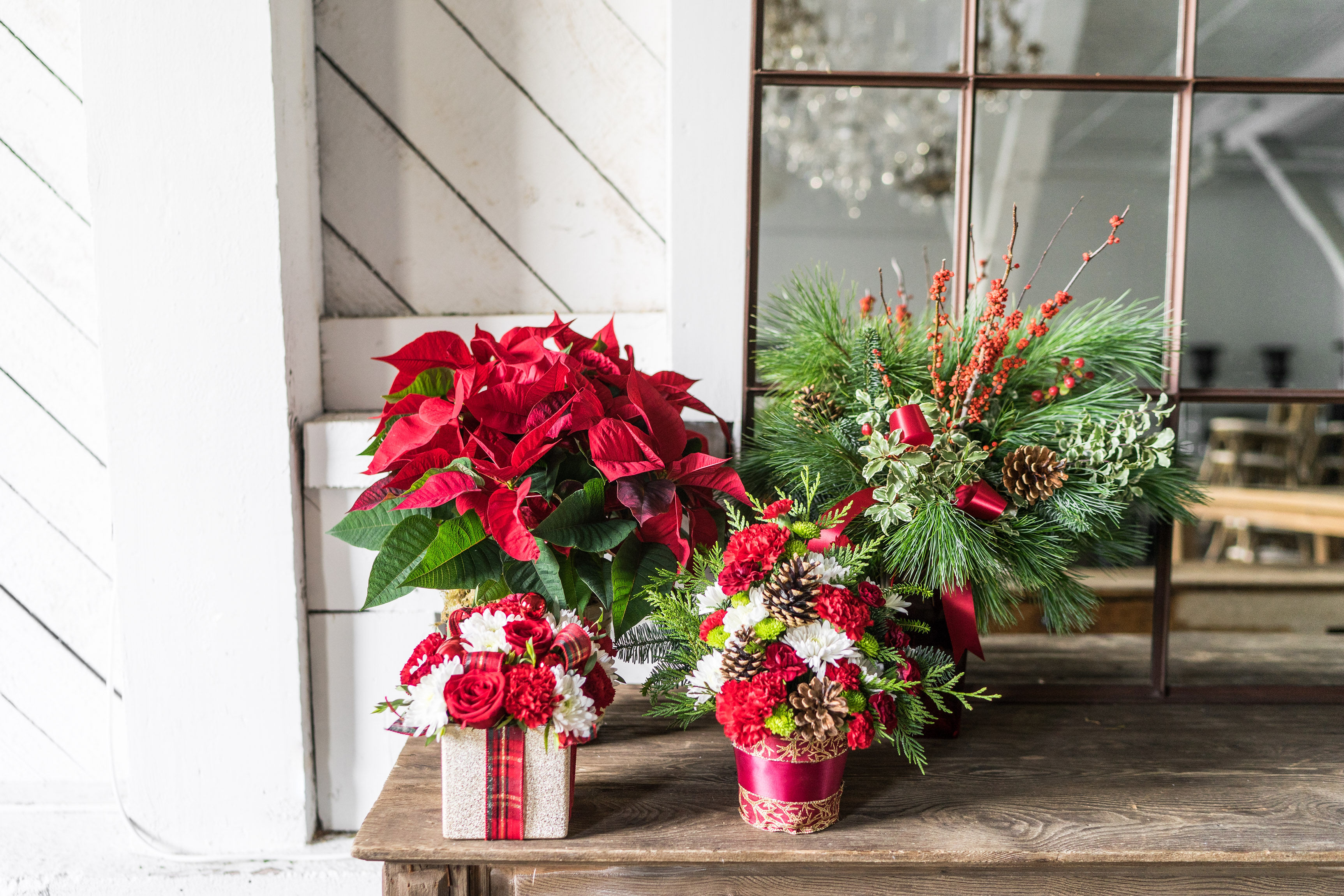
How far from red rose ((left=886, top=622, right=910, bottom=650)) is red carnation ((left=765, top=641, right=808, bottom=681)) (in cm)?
11

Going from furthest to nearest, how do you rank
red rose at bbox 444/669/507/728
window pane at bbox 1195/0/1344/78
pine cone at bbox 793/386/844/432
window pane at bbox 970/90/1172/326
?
window pane at bbox 970/90/1172/326, window pane at bbox 1195/0/1344/78, pine cone at bbox 793/386/844/432, red rose at bbox 444/669/507/728

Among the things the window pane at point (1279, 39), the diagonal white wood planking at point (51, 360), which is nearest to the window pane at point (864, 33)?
the window pane at point (1279, 39)

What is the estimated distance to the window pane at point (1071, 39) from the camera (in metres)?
1.70

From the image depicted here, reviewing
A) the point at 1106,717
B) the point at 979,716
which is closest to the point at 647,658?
the point at 979,716

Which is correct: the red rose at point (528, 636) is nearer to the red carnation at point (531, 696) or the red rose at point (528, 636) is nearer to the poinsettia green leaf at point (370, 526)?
the red carnation at point (531, 696)

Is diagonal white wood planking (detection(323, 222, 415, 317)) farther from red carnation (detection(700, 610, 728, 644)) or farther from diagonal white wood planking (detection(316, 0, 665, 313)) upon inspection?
red carnation (detection(700, 610, 728, 644))

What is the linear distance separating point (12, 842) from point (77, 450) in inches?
21.1

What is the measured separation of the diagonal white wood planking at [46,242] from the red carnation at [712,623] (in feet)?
3.00

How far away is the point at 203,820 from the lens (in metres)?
1.02

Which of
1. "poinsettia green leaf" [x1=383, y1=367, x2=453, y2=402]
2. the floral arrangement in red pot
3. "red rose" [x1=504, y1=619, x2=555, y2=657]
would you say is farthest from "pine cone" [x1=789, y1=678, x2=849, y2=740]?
"poinsettia green leaf" [x1=383, y1=367, x2=453, y2=402]

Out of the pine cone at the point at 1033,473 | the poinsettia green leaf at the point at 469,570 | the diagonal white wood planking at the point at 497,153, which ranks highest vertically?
the diagonal white wood planking at the point at 497,153

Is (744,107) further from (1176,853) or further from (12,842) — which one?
(12,842)

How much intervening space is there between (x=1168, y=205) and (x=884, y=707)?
84cm

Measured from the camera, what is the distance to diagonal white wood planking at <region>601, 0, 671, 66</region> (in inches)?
42.4
